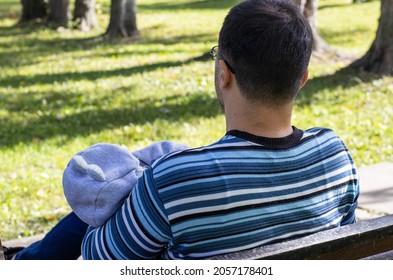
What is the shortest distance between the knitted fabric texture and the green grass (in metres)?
2.73

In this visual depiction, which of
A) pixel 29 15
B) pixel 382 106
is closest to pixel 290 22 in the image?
pixel 382 106

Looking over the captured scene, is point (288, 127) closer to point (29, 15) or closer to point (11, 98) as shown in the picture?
point (11, 98)

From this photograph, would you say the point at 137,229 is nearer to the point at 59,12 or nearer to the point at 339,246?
the point at 339,246

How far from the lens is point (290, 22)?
6.77 ft

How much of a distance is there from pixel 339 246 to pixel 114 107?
21.4 ft

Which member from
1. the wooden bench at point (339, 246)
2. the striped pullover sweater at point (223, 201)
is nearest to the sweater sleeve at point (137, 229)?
the striped pullover sweater at point (223, 201)

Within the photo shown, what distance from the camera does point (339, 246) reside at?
2029 mm

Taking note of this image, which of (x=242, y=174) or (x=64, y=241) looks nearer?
(x=242, y=174)

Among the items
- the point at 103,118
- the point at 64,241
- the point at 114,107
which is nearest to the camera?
the point at 64,241

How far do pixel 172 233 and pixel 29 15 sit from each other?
17.3 metres

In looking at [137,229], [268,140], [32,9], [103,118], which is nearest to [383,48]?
[103,118]

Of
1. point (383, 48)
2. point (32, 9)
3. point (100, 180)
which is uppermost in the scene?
point (100, 180)
